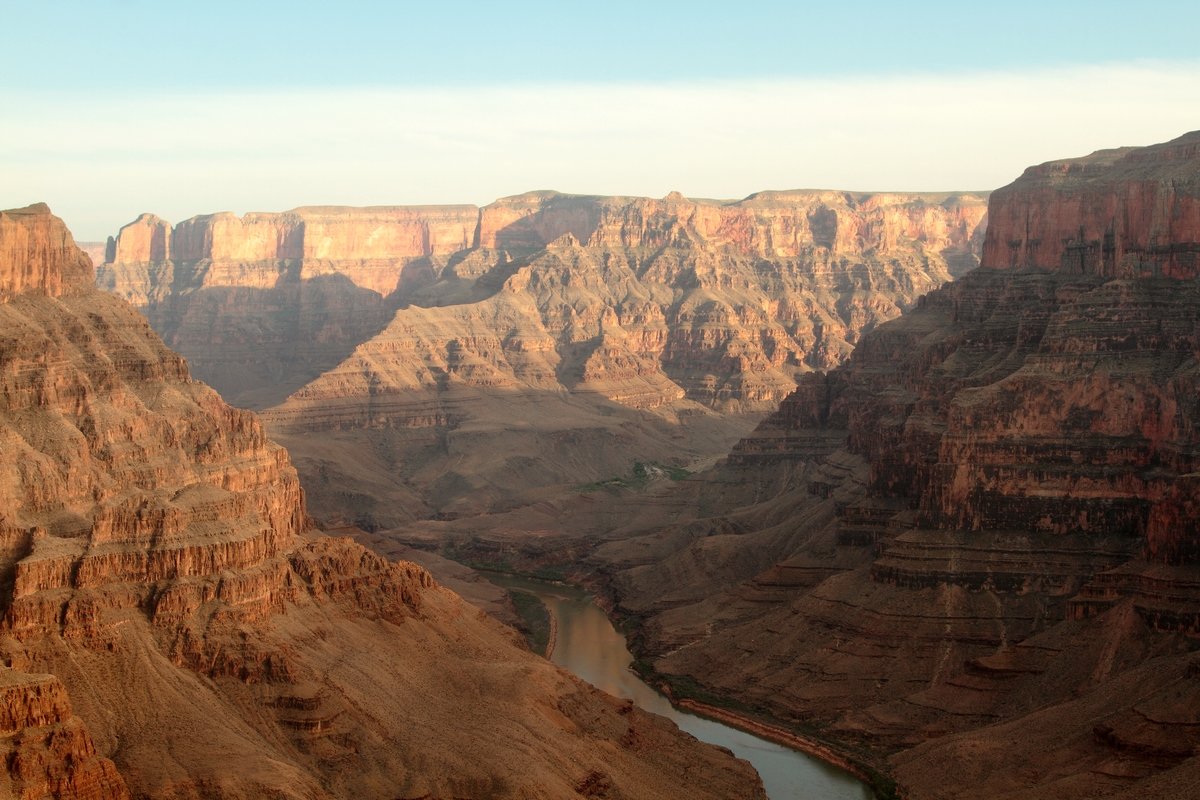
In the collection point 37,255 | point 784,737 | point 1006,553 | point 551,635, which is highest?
point 37,255

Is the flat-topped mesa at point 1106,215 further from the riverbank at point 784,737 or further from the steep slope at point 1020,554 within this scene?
the riverbank at point 784,737

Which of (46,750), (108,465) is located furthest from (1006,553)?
(46,750)

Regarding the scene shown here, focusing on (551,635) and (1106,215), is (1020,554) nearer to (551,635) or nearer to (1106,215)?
(551,635)

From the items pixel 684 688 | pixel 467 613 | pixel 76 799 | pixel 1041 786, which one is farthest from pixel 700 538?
pixel 76 799

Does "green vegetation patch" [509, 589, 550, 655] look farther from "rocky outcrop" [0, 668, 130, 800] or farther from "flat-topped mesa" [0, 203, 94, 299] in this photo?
"rocky outcrop" [0, 668, 130, 800]

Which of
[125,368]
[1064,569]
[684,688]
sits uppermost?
[125,368]

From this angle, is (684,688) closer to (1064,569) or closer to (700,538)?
(1064,569)

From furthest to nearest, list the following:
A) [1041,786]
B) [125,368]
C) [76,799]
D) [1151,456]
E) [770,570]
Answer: [770,570] → [1151,456] → [125,368] → [1041,786] → [76,799]
